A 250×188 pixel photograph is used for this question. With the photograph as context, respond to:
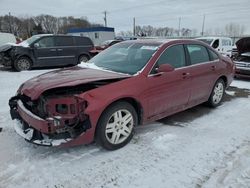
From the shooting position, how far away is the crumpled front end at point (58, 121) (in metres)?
3.09

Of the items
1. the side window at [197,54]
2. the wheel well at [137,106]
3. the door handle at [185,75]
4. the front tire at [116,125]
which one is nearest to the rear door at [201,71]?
the side window at [197,54]

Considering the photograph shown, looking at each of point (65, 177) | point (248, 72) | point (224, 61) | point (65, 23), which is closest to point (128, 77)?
point (65, 177)

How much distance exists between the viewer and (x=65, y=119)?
3.14 meters

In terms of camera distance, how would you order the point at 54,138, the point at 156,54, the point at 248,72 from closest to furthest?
the point at 54,138
the point at 156,54
the point at 248,72

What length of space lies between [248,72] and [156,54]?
20.6ft

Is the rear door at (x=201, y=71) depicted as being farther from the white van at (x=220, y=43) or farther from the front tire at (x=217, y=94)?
the white van at (x=220, y=43)

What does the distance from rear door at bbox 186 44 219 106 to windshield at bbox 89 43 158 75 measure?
1.00m

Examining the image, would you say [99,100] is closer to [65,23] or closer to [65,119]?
[65,119]

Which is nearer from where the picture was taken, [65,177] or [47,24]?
[65,177]

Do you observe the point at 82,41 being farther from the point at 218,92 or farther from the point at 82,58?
the point at 218,92

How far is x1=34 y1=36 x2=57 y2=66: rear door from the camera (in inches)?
450

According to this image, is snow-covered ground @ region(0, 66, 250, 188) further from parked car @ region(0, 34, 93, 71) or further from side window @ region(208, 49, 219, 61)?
parked car @ region(0, 34, 93, 71)

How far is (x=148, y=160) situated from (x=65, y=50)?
33.0ft

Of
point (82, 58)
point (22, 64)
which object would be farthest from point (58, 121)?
point (82, 58)
